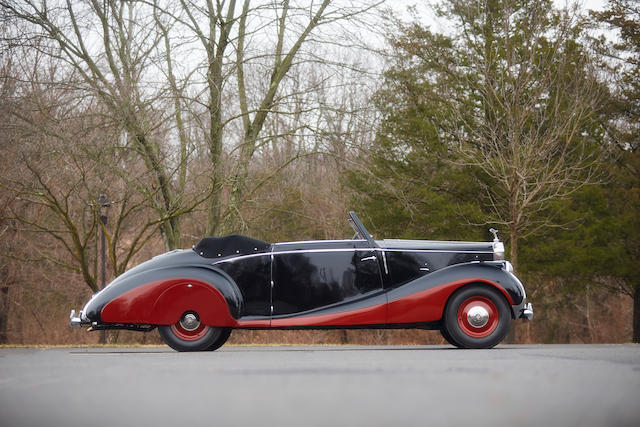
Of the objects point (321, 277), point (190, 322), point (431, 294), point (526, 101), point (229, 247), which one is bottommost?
point (190, 322)

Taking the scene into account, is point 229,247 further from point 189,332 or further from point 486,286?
point 486,286

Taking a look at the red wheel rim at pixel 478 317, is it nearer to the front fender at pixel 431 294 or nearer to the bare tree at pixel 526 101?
the front fender at pixel 431 294

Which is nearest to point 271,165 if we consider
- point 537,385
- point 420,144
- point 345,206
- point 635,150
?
point 345,206

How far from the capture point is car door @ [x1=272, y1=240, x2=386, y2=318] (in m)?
8.68

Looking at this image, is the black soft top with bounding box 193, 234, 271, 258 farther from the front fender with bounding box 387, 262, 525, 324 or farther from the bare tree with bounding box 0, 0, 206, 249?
the bare tree with bounding box 0, 0, 206, 249

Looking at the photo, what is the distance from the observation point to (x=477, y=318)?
862 cm

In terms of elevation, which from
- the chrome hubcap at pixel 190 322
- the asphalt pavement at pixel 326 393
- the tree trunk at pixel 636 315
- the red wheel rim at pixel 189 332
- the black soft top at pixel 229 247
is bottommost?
the tree trunk at pixel 636 315

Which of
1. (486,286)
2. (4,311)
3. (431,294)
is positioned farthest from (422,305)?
(4,311)

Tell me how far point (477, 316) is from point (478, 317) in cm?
2

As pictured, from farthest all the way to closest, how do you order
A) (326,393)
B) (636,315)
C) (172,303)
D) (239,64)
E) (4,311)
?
(4,311)
(636,315)
(239,64)
(172,303)
(326,393)

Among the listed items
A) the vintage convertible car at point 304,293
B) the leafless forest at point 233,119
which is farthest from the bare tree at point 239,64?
the vintage convertible car at point 304,293

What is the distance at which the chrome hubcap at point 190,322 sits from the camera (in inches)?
340

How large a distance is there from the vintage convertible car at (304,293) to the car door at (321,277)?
11 millimetres

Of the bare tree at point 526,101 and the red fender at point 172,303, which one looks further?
the bare tree at point 526,101
